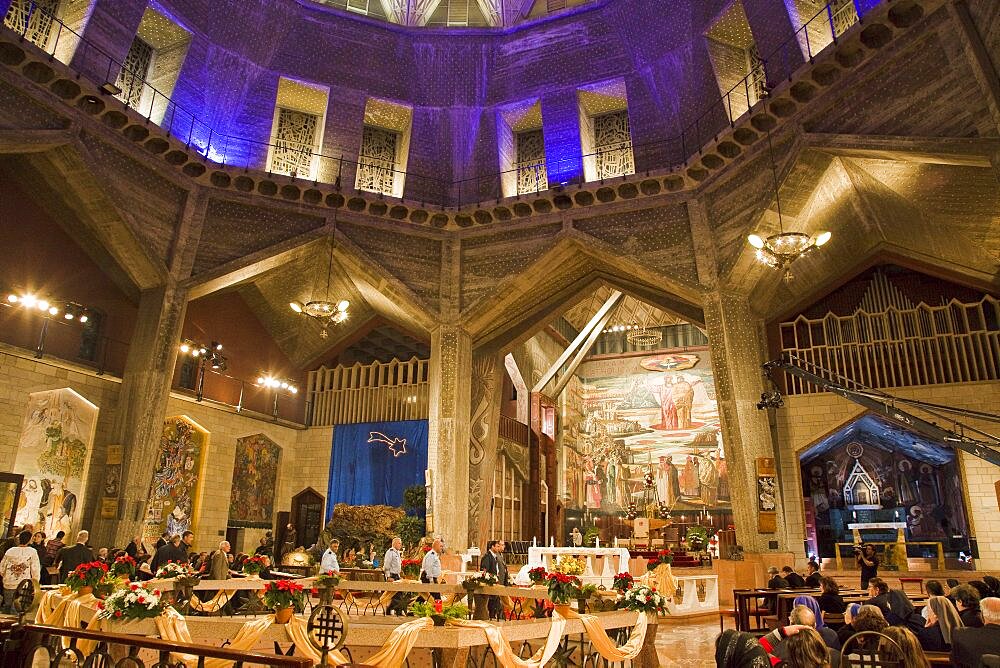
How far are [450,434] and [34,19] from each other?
35.1 ft

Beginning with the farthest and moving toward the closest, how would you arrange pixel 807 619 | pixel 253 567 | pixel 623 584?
pixel 253 567
pixel 623 584
pixel 807 619

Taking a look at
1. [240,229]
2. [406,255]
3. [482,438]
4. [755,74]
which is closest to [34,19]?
[240,229]

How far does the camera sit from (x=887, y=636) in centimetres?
363

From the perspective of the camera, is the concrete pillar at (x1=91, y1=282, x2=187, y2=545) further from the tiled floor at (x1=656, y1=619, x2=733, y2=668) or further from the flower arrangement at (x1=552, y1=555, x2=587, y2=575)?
the tiled floor at (x1=656, y1=619, x2=733, y2=668)

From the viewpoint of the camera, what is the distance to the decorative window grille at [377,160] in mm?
16391

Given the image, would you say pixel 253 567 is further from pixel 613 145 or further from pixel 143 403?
pixel 613 145

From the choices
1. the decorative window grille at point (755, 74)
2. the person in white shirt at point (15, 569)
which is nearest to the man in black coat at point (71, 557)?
the person in white shirt at point (15, 569)

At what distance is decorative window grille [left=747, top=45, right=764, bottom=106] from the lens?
13.2 metres

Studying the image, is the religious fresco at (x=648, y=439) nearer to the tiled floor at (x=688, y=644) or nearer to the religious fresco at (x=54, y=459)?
the tiled floor at (x=688, y=644)

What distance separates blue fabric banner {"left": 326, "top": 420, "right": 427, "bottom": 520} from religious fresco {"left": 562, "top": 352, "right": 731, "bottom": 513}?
25.2 ft

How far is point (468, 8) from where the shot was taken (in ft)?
55.3

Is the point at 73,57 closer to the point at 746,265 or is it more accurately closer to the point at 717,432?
the point at 746,265

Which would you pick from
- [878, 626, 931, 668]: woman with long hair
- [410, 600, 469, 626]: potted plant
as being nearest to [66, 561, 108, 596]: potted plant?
[410, 600, 469, 626]: potted plant

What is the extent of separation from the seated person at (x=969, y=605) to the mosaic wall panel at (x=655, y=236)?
30.4ft
